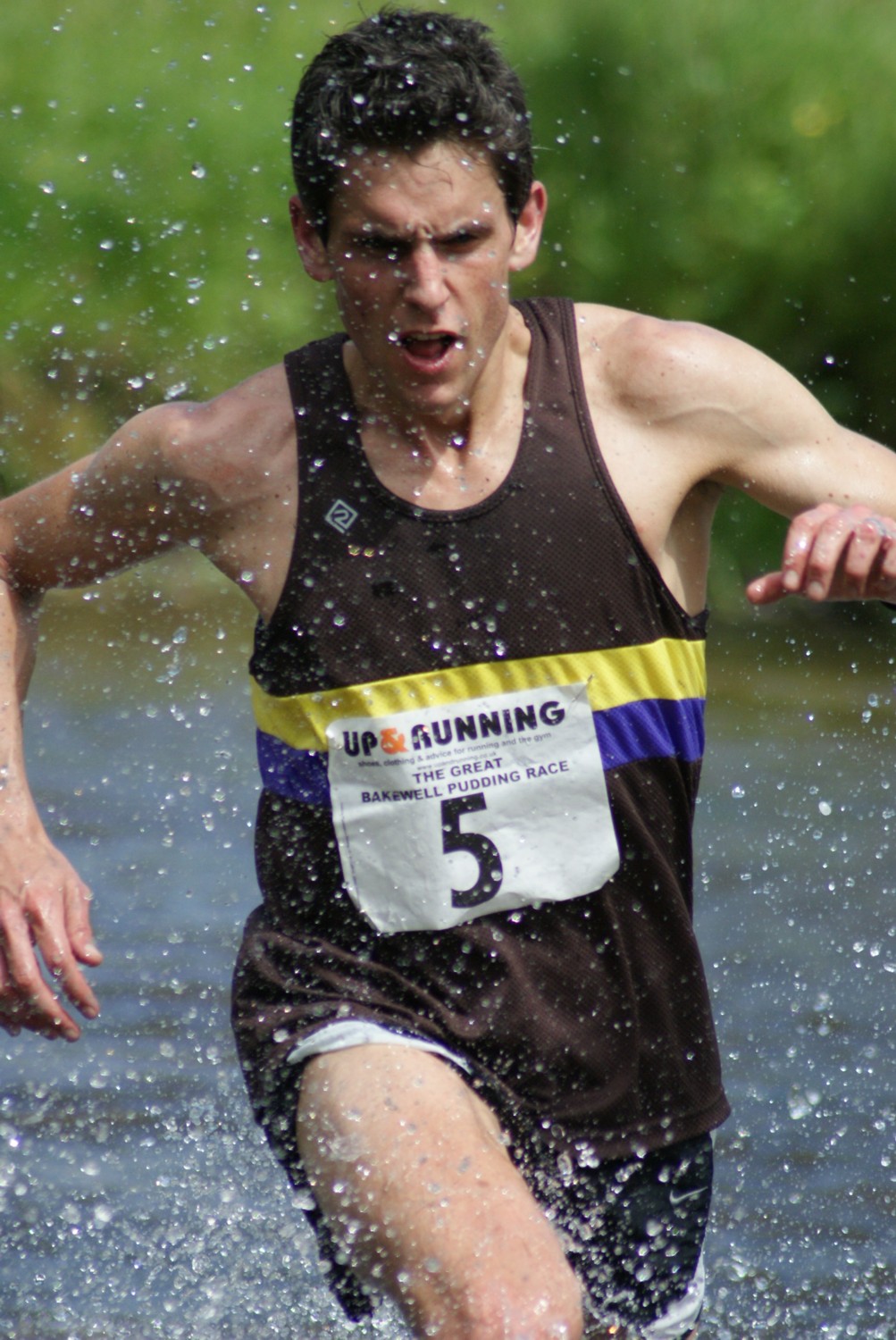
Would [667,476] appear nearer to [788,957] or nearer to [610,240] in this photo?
[788,957]

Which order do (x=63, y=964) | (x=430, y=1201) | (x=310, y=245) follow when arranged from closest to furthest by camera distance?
(x=430, y=1201) → (x=63, y=964) → (x=310, y=245)

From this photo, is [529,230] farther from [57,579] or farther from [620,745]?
[57,579]

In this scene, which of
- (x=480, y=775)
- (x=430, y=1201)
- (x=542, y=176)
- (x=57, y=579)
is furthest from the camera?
(x=542, y=176)

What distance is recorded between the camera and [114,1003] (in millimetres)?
5703

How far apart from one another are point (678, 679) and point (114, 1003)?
321 centimetres

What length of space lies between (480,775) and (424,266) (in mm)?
786

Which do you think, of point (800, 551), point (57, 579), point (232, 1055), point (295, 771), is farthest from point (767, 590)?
point (232, 1055)

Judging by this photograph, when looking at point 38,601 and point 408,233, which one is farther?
point 38,601

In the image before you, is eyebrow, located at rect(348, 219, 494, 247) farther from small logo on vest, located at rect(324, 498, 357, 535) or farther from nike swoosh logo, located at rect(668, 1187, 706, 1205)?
nike swoosh logo, located at rect(668, 1187, 706, 1205)

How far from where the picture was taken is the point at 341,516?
2.97 metres

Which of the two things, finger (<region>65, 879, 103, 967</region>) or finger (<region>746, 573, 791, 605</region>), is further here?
finger (<region>65, 879, 103, 967</region>)

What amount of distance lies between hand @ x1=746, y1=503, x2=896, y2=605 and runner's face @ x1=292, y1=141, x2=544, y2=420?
25.2 inches

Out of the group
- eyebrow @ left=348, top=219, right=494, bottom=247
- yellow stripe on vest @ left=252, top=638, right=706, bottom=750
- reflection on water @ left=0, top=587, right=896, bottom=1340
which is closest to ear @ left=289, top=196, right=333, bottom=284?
eyebrow @ left=348, top=219, right=494, bottom=247

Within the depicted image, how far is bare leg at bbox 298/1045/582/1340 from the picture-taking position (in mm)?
2414
